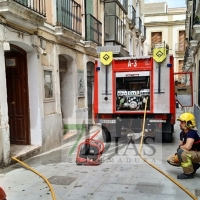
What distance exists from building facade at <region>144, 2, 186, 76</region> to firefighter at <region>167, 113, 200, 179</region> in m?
25.6

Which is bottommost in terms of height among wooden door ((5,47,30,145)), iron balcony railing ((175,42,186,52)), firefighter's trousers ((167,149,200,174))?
firefighter's trousers ((167,149,200,174))

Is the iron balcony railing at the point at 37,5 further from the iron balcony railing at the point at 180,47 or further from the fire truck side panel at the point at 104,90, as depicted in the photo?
the iron balcony railing at the point at 180,47

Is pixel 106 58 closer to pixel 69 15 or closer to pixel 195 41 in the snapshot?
pixel 69 15

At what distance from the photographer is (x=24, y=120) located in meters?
7.02

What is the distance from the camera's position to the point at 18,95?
275 inches

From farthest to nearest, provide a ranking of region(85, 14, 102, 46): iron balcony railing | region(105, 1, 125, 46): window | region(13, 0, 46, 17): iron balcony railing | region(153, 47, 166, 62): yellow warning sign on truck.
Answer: region(105, 1, 125, 46): window
region(85, 14, 102, 46): iron balcony railing
region(153, 47, 166, 62): yellow warning sign on truck
region(13, 0, 46, 17): iron balcony railing

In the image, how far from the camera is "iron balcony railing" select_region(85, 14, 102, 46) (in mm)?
10617

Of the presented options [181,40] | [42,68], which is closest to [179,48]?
[181,40]

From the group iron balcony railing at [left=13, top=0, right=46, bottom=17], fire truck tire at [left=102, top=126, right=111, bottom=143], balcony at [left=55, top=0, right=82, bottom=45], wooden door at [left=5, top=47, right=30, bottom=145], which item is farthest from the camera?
fire truck tire at [left=102, top=126, right=111, bottom=143]

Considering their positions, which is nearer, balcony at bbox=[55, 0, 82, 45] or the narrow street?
the narrow street

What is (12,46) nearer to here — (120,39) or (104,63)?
(104,63)

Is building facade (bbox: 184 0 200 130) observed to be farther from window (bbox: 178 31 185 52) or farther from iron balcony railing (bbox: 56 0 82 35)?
window (bbox: 178 31 185 52)

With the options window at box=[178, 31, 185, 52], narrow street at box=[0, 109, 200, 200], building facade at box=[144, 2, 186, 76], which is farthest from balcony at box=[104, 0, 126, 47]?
window at box=[178, 31, 185, 52]

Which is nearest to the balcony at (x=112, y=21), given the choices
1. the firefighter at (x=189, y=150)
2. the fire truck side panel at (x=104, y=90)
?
the fire truck side panel at (x=104, y=90)
